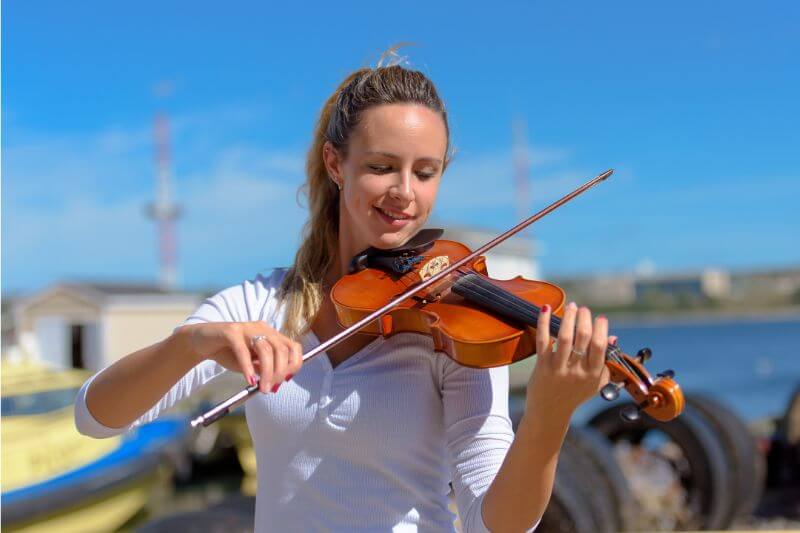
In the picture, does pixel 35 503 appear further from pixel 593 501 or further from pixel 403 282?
pixel 403 282

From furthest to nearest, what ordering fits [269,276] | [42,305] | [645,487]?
[42,305] → [645,487] → [269,276]

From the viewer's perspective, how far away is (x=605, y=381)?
125cm

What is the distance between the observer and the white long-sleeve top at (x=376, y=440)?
1375 millimetres

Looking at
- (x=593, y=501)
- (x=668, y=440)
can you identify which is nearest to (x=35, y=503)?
(x=593, y=501)

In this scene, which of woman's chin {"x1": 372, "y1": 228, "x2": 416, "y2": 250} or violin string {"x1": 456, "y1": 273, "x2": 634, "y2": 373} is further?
woman's chin {"x1": 372, "y1": 228, "x2": 416, "y2": 250}

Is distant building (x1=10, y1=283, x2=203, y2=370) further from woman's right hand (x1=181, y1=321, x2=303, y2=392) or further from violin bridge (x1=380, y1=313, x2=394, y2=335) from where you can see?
woman's right hand (x1=181, y1=321, x2=303, y2=392)

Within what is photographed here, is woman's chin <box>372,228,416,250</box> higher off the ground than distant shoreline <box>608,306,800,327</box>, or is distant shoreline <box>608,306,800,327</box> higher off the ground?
woman's chin <box>372,228,416,250</box>

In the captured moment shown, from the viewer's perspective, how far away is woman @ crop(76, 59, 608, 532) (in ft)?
3.97

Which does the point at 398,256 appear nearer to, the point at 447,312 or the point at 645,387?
the point at 447,312

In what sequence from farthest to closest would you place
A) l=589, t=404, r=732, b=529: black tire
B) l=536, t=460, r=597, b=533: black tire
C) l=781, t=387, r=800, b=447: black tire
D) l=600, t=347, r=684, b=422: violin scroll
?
l=781, t=387, r=800, b=447: black tire → l=589, t=404, r=732, b=529: black tire → l=536, t=460, r=597, b=533: black tire → l=600, t=347, r=684, b=422: violin scroll

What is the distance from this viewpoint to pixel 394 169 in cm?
151

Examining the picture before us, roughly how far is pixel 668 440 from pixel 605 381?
14.0ft

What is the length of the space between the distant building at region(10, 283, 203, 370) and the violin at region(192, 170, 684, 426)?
1195cm

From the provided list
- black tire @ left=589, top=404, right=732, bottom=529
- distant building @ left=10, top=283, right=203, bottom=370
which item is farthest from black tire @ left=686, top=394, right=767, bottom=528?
distant building @ left=10, top=283, right=203, bottom=370
